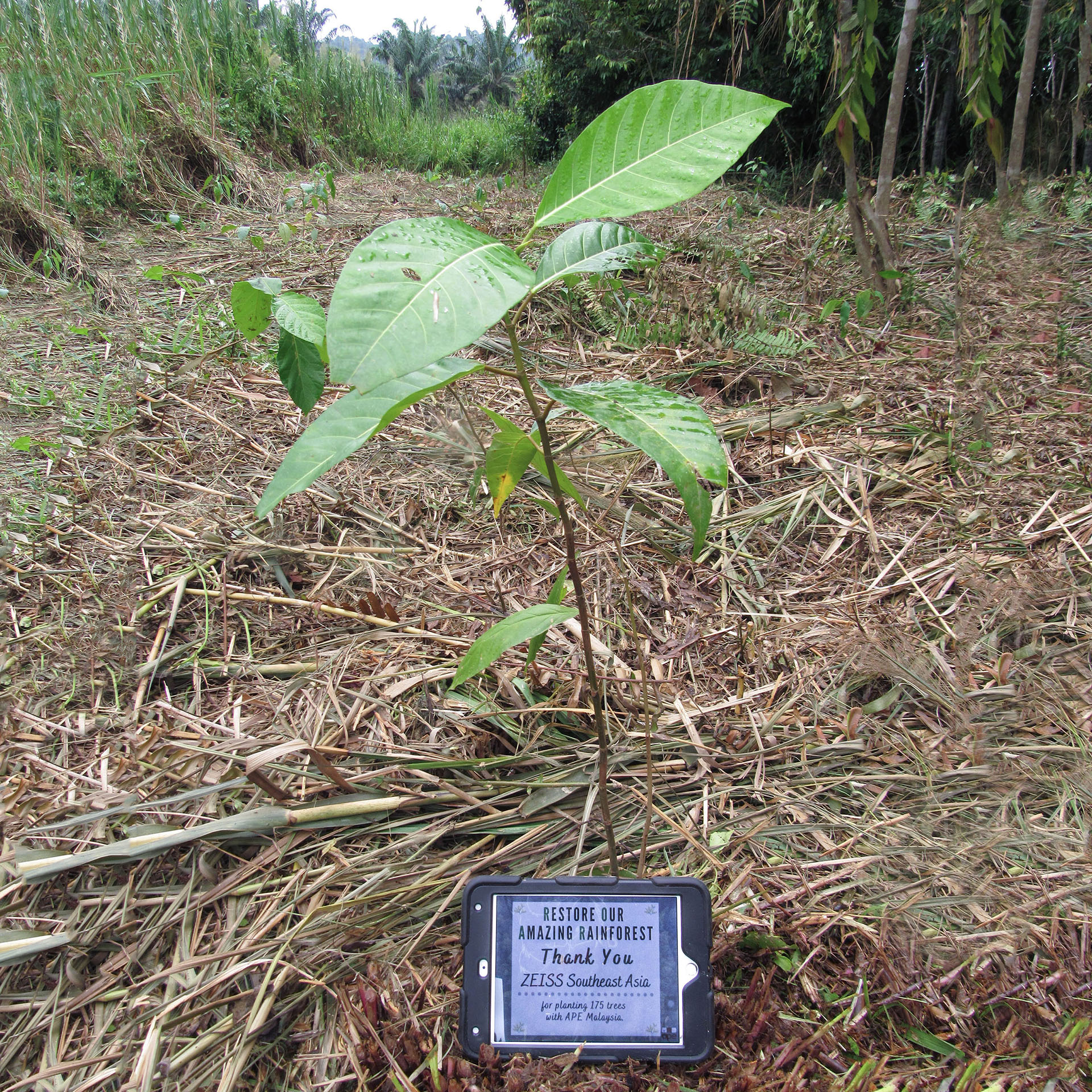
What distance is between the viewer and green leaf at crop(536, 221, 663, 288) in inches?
27.5

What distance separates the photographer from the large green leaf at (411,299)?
1.27 ft

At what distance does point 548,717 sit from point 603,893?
353 mm

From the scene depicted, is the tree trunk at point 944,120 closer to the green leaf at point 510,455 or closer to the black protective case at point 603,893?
the green leaf at point 510,455

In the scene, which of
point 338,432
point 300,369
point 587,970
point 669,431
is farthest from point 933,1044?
point 300,369

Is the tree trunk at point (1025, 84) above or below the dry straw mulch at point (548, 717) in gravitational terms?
above

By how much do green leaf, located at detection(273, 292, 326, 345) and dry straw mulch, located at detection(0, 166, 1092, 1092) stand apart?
31 centimetres

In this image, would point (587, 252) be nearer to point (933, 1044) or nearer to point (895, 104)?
point (933, 1044)

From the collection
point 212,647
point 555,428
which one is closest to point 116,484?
point 212,647

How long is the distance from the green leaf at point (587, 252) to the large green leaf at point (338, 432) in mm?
215

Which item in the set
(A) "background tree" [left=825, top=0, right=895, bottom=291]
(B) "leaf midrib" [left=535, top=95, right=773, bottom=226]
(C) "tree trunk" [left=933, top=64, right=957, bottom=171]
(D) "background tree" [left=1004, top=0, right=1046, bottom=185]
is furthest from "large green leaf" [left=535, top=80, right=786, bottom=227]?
(C) "tree trunk" [left=933, top=64, right=957, bottom=171]

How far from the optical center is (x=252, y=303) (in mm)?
832

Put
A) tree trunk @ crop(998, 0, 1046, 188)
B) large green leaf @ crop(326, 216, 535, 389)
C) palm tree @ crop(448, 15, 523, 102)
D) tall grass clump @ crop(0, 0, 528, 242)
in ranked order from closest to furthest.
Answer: large green leaf @ crop(326, 216, 535, 389), tree trunk @ crop(998, 0, 1046, 188), tall grass clump @ crop(0, 0, 528, 242), palm tree @ crop(448, 15, 523, 102)

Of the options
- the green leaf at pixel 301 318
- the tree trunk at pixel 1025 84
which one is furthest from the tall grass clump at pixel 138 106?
the tree trunk at pixel 1025 84

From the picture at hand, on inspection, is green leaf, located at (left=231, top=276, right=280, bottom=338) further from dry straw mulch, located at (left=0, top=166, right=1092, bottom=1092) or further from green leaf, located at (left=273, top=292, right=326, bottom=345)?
dry straw mulch, located at (left=0, top=166, right=1092, bottom=1092)
